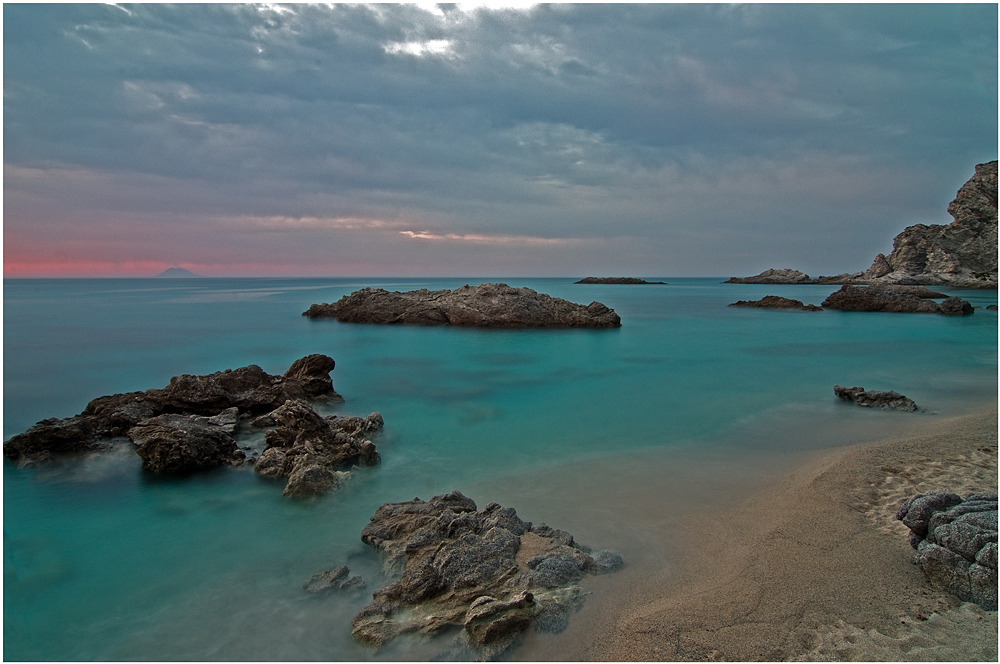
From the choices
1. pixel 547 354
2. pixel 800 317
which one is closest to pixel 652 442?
pixel 547 354

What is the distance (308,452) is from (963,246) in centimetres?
10133

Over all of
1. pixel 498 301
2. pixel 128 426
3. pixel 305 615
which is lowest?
pixel 305 615

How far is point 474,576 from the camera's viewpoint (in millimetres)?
5141

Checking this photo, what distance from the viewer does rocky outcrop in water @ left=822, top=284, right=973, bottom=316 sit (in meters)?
41.2

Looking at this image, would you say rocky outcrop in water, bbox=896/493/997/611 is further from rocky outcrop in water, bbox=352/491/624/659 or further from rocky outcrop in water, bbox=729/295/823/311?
rocky outcrop in water, bbox=729/295/823/311

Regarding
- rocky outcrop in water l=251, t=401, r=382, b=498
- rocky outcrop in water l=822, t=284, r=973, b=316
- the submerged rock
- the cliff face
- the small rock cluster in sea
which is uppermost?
the cliff face

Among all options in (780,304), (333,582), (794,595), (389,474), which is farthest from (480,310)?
(780,304)

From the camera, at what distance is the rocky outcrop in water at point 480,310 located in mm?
31734

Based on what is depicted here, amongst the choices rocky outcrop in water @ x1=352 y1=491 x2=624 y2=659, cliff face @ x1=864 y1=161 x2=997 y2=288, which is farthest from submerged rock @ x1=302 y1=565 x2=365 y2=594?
cliff face @ x1=864 y1=161 x2=997 y2=288

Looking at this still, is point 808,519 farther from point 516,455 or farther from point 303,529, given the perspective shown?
point 303,529

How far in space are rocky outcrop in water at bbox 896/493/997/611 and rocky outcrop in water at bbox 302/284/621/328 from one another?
25.9m

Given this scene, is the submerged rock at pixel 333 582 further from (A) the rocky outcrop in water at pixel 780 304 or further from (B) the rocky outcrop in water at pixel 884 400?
(A) the rocky outcrop in water at pixel 780 304

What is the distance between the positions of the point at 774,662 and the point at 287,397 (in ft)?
36.5

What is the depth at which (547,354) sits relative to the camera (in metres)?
22.6
